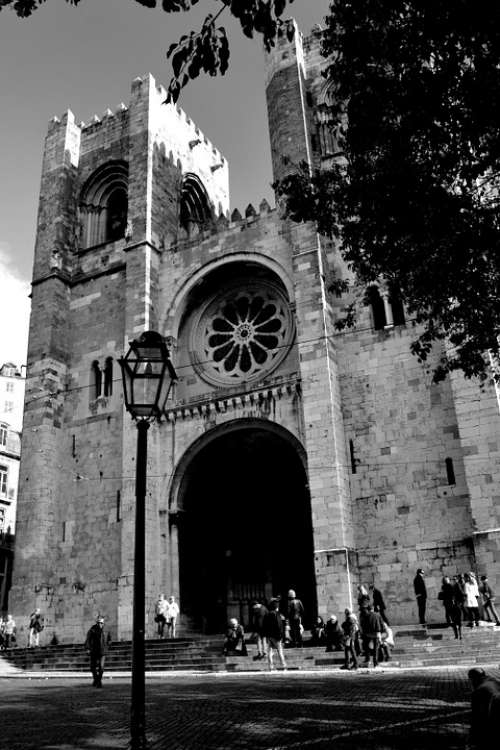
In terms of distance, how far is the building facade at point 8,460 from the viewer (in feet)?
124

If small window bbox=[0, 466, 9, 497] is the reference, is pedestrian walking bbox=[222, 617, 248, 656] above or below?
below

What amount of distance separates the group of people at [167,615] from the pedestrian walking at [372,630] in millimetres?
7262

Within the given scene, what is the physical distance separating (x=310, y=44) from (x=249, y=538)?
59.8ft

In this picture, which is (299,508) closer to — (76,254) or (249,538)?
(249,538)

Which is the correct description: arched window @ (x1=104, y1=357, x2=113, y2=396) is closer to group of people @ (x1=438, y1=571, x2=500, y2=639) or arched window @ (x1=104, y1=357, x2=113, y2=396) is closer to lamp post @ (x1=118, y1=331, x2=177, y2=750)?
group of people @ (x1=438, y1=571, x2=500, y2=639)

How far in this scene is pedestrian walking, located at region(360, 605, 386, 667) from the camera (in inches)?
517

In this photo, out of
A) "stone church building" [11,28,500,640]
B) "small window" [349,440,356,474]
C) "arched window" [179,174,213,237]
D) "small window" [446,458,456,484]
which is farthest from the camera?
"arched window" [179,174,213,237]

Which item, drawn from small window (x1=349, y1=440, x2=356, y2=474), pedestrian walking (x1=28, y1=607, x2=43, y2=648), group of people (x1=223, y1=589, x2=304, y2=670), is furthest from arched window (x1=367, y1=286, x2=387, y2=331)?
pedestrian walking (x1=28, y1=607, x2=43, y2=648)

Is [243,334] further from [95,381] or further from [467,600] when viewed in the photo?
[467,600]

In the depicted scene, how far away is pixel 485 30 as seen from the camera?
7504 mm

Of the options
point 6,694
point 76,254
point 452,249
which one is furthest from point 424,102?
point 76,254

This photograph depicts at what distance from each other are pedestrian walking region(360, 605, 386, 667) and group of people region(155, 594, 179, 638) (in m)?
7.26

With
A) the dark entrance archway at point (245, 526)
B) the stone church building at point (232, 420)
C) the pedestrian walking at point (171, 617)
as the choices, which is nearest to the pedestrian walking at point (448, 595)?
Result: the stone church building at point (232, 420)

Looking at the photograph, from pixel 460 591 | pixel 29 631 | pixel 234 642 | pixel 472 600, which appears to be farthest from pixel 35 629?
pixel 472 600
